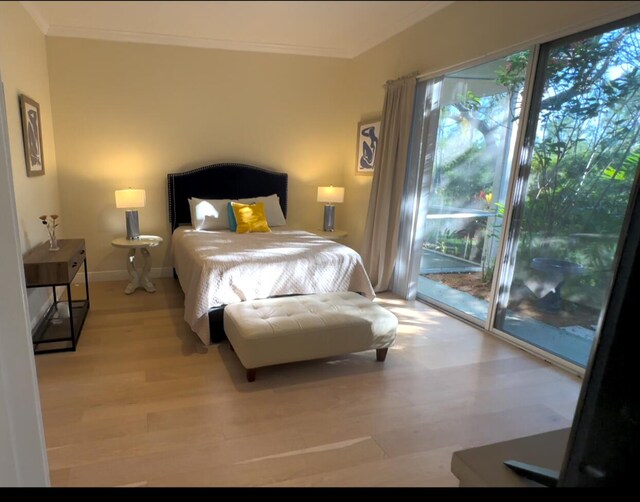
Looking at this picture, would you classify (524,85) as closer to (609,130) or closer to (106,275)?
(609,130)

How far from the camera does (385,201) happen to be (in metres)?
3.78

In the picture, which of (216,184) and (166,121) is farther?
(216,184)

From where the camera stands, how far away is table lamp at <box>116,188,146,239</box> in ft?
11.9

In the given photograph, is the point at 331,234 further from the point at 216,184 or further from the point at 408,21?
the point at 408,21

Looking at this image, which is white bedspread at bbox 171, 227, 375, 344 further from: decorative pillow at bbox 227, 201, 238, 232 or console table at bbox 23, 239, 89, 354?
console table at bbox 23, 239, 89, 354

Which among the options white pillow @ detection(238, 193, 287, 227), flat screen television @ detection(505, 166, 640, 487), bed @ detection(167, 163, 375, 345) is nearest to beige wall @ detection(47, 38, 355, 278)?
white pillow @ detection(238, 193, 287, 227)

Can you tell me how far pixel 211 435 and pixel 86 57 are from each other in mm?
3533

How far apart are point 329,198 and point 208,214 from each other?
128cm

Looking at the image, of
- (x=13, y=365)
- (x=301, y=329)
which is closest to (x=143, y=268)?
(x=301, y=329)

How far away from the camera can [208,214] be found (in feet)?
13.0

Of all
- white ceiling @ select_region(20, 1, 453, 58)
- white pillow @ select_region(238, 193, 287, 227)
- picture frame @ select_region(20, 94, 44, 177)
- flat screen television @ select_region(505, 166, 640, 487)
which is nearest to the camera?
flat screen television @ select_region(505, 166, 640, 487)

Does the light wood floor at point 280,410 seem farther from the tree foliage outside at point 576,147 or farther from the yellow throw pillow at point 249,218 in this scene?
the yellow throw pillow at point 249,218

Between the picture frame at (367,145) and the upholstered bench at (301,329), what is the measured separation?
6.76 feet
